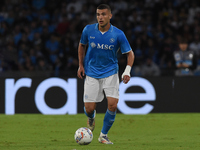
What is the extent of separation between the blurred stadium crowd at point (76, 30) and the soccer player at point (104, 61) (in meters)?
5.21

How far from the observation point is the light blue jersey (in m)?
6.99

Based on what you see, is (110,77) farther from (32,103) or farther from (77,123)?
(32,103)

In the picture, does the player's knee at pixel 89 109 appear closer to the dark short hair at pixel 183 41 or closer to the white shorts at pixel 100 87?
the white shorts at pixel 100 87

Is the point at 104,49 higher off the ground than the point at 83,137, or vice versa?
the point at 104,49

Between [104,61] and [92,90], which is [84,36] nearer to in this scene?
[104,61]

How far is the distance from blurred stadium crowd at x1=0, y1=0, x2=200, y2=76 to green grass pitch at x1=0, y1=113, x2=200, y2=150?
177 centimetres

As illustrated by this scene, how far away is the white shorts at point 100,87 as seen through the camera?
702 centimetres

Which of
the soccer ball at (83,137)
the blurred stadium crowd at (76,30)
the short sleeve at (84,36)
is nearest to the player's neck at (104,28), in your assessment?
the short sleeve at (84,36)

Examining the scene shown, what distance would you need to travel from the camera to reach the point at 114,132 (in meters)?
8.64

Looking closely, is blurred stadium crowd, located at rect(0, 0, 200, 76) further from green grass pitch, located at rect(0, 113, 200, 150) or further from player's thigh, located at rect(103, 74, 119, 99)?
player's thigh, located at rect(103, 74, 119, 99)

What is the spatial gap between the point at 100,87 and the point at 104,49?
608 millimetres

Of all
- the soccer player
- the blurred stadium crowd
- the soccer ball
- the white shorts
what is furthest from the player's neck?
the blurred stadium crowd

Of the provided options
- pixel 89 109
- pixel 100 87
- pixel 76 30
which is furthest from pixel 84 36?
pixel 76 30

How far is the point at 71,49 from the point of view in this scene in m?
14.3
